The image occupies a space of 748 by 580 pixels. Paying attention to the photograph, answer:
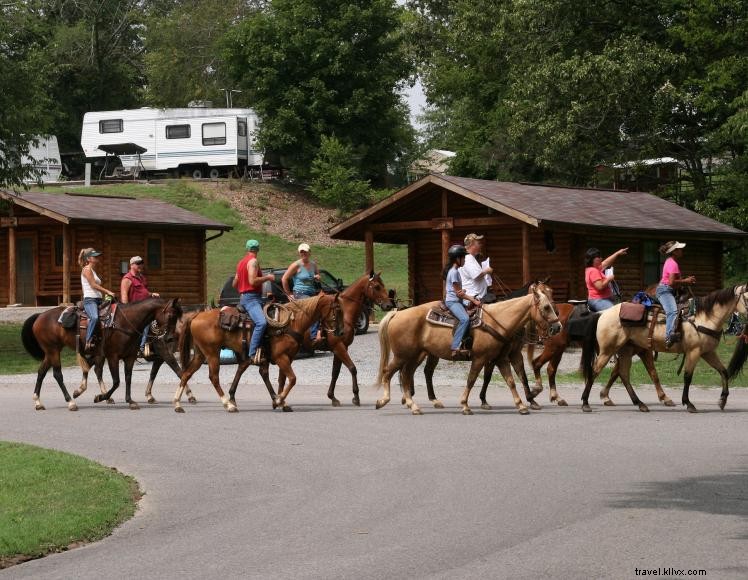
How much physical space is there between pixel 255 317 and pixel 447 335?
2.88 meters

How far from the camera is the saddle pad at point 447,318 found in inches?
718

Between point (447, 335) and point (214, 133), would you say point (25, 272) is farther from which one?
point (447, 335)

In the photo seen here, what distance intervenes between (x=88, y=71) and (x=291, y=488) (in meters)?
75.8

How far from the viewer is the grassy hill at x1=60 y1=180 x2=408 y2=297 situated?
54.7 m

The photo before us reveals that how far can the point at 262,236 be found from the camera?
5906cm

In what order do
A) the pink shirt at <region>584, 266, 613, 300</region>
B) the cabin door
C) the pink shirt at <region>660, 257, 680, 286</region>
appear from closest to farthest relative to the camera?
the pink shirt at <region>660, 257, 680, 286</region> → the pink shirt at <region>584, 266, 613, 300</region> → the cabin door

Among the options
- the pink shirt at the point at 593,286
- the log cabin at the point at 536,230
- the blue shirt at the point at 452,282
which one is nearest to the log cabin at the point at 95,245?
the log cabin at the point at 536,230

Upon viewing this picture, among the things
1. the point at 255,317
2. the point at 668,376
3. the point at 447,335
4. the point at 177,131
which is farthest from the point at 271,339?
the point at 177,131

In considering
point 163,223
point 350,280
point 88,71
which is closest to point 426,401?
point 163,223

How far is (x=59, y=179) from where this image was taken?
73.0m

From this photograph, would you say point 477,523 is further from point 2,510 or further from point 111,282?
point 111,282

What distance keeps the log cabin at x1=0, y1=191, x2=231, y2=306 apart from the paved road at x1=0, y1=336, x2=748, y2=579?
74.0 ft

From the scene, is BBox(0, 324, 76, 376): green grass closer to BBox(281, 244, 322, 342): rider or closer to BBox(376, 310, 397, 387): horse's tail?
BBox(281, 244, 322, 342): rider

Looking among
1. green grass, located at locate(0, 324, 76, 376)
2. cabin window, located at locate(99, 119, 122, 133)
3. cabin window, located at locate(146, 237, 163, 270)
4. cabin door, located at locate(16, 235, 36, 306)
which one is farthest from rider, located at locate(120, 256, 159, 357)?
cabin window, located at locate(99, 119, 122, 133)
